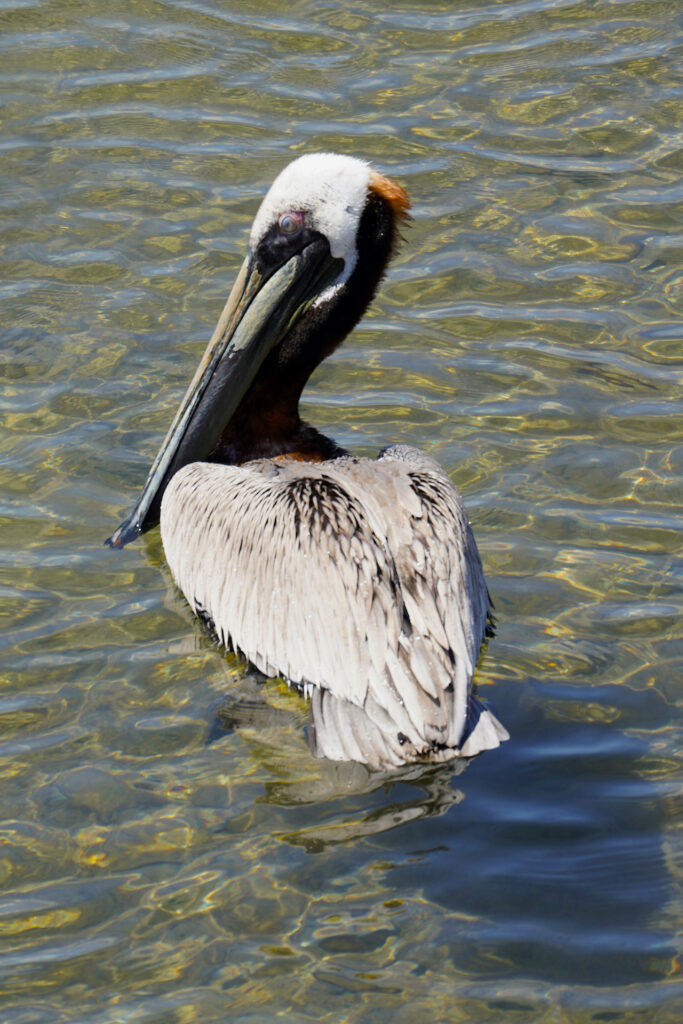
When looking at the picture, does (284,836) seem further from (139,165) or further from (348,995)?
(139,165)

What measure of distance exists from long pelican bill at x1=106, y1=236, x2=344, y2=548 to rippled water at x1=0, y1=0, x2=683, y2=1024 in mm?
255

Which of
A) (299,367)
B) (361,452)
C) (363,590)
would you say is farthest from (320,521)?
(361,452)

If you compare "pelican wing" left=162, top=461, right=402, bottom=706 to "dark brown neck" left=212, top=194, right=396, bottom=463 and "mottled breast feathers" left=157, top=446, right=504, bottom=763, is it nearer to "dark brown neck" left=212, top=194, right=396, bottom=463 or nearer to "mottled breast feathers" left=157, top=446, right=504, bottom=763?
"mottled breast feathers" left=157, top=446, right=504, bottom=763

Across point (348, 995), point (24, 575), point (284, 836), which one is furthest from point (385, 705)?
point (24, 575)

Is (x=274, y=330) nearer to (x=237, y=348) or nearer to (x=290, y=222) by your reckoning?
(x=237, y=348)

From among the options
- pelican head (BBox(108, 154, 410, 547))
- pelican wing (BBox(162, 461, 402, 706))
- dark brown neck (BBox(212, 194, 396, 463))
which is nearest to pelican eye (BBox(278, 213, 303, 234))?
pelican head (BBox(108, 154, 410, 547))

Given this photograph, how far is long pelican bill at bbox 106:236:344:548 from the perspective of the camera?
A: 5.16 metres

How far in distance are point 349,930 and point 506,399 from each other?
8.92ft

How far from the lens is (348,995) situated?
3262mm

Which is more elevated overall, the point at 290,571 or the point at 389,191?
the point at 389,191

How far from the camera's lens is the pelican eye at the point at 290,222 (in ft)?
16.6

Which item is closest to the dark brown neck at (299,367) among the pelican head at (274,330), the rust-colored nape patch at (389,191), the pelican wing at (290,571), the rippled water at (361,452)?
the pelican head at (274,330)

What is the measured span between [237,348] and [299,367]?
22cm

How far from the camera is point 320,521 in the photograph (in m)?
4.18
